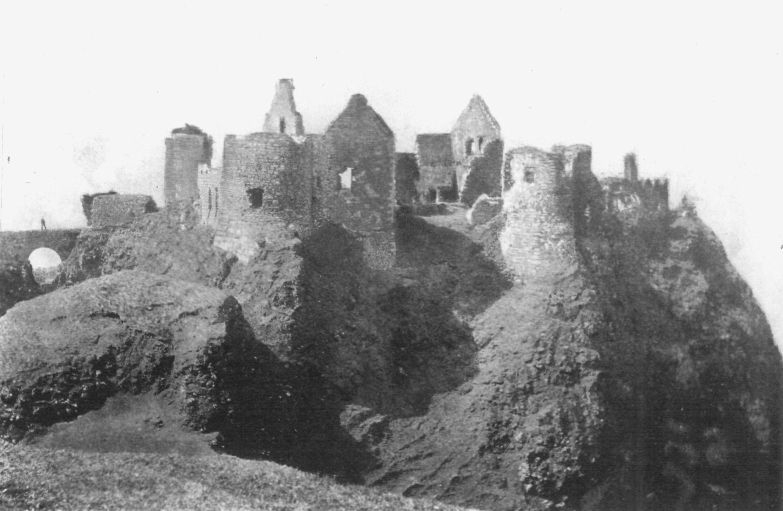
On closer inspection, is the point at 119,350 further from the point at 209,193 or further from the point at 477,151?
the point at 477,151

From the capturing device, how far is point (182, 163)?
3972 centimetres

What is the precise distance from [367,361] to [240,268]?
4.99 metres

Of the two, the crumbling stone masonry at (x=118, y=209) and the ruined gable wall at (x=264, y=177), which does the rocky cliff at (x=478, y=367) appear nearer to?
the crumbling stone masonry at (x=118, y=209)

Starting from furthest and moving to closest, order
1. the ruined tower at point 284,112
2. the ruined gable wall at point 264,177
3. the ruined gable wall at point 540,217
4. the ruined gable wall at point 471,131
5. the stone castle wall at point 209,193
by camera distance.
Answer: the ruined gable wall at point 471,131 → the ruined tower at point 284,112 → the ruined gable wall at point 540,217 → the stone castle wall at point 209,193 → the ruined gable wall at point 264,177

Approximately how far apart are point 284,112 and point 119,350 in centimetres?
1479

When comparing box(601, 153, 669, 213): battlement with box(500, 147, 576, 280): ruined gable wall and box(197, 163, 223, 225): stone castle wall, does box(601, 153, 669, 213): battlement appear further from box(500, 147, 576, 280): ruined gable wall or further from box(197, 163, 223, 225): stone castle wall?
box(197, 163, 223, 225): stone castle wall

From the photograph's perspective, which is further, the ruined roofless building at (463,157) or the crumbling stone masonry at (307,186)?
the ruined roofless building at (463,157)

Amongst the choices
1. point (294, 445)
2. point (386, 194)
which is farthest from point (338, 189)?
point (294, 445)

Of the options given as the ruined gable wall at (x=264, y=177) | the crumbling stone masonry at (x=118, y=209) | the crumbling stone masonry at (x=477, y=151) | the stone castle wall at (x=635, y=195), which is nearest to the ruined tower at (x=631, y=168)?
the stone castle wall at (x=635, y=195)

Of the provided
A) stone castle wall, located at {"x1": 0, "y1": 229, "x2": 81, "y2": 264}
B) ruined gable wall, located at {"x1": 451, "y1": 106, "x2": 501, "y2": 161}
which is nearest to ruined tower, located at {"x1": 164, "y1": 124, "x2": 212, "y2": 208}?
stone castle wall, located at {"x1": 0, "y1": 229, "x2": 81, "y2": 264}

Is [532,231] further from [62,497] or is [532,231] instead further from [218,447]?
[62,497]

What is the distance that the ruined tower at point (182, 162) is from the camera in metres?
39.5

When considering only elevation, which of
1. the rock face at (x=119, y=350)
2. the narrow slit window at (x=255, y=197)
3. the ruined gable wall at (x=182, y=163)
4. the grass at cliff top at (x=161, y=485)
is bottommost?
the grass at cliff top at (x=161, y=485)

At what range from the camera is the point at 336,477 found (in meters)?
30.2
